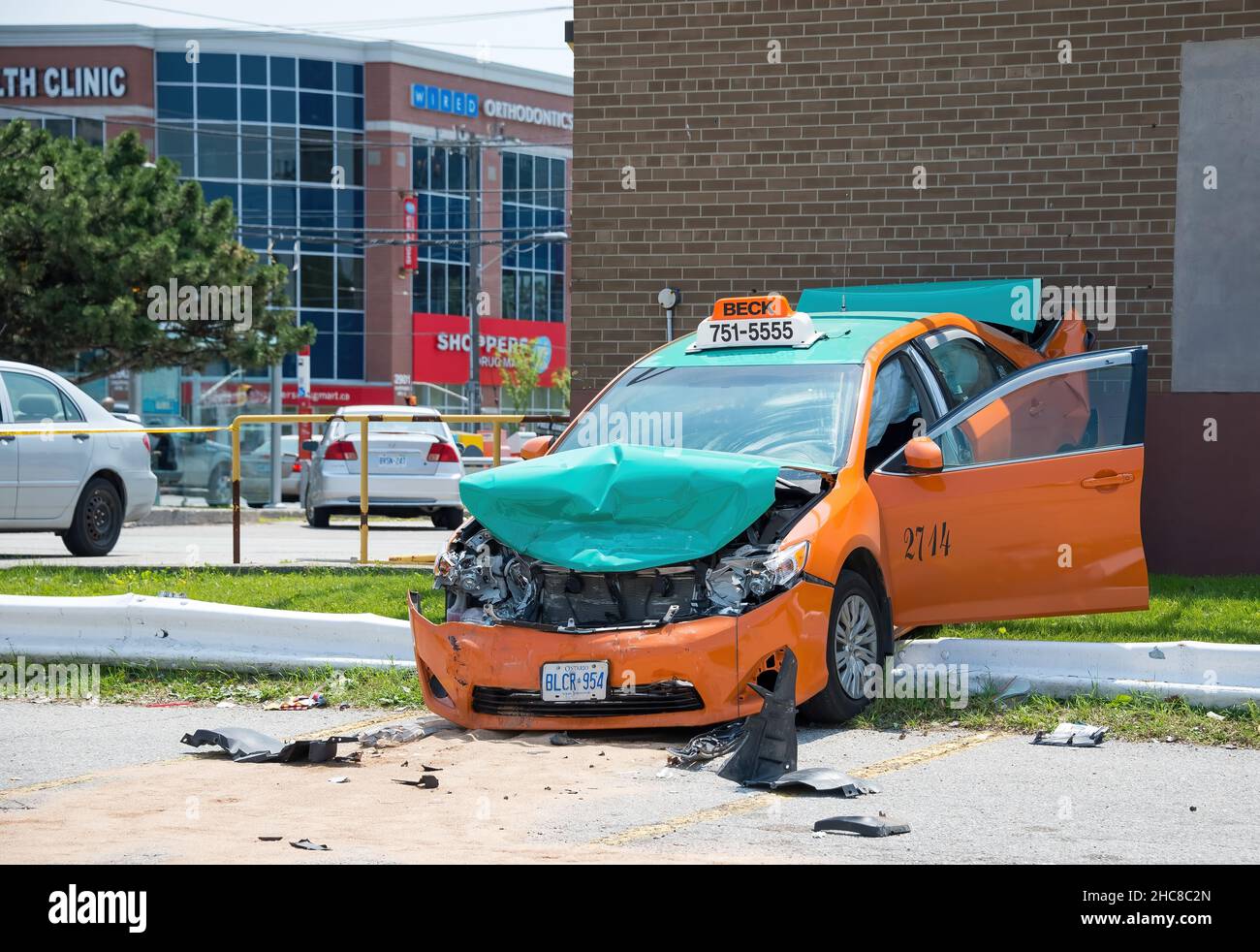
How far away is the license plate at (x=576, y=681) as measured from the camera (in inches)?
289

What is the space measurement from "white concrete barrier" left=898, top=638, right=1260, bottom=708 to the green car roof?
155cm

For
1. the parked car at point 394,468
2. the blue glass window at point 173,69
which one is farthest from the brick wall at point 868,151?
the blue glass window at point 173,69

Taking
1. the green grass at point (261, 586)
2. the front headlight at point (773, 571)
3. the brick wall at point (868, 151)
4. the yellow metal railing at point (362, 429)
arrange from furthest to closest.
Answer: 1. the yellow metal railing at point (362, 429)
2. the brick wall at point (868, 151)
3. the green grass at point (261, 586)
4. the front headlight at point (773, 571)

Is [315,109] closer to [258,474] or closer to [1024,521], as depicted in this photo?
[258,474]

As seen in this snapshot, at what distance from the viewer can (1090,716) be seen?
802cm

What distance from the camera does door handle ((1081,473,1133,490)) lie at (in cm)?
858

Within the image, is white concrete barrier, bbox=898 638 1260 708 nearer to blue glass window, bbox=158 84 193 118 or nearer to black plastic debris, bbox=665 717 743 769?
black plastic debris, bbox=665 717 743 769

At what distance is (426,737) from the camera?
777 centimetres

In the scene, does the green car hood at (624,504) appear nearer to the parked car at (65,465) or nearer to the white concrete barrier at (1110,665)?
the white concrete barrier at (1110,665)

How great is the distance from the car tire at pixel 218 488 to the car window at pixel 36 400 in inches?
489

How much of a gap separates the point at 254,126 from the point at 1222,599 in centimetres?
4653

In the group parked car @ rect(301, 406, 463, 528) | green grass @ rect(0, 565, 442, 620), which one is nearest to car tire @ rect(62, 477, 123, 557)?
green grass @ rect(0, 565, 442, 620)

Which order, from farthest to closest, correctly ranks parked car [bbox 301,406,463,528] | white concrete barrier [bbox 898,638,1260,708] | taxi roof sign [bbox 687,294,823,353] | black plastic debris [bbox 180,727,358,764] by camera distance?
parked car [bbox 301,406,463,528] < taxi roof sign [bbox 687,294,823,353] < white concrete barrier [bbox 898,638,1260,708] < black plastic debris [bbox 180,727,358,764]
